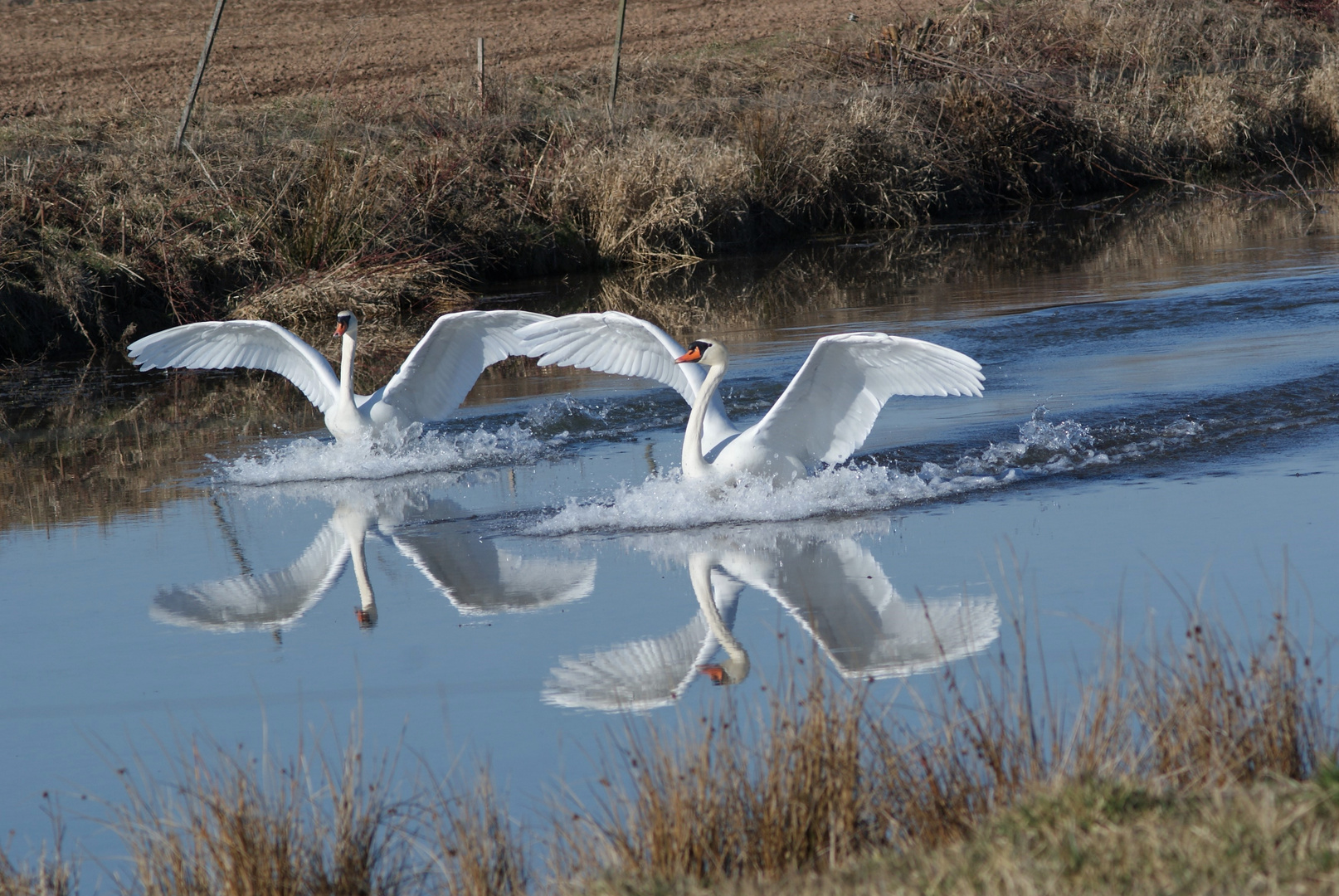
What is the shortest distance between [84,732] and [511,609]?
2046 millimetres

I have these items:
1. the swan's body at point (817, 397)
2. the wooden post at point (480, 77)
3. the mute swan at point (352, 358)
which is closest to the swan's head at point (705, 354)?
the swan's body at point (817, 397)

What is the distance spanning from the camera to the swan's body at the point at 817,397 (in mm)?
8211

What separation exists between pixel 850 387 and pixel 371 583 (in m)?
3.03

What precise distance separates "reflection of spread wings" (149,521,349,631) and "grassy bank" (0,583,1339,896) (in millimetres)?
2774

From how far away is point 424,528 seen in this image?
29.0ft

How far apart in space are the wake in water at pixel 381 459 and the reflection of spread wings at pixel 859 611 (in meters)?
3.46

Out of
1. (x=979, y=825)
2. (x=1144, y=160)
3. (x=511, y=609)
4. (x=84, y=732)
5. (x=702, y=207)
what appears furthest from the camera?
(x=1144, y=160)

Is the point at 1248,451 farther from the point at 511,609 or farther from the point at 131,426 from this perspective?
the point at 131,426

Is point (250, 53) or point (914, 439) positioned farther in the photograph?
point (250, 53)

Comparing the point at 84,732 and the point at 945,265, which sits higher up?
the point at 945,265

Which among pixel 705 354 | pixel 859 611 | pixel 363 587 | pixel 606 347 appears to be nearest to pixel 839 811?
pixel 859 611

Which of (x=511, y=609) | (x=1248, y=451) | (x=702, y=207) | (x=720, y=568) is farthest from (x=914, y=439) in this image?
(x=702, y=207)

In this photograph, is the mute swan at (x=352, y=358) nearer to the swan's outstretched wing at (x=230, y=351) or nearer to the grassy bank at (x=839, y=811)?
the swan's outstretched wing at (x=230, y=351)

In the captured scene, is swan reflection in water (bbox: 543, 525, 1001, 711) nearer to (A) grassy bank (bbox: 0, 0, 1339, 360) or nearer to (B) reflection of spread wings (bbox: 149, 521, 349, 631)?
(B) reflection of spread wings (bbox: 149, 521, 349, 631)
